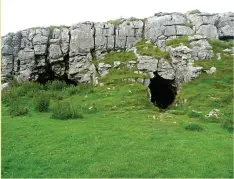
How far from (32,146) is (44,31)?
103ft

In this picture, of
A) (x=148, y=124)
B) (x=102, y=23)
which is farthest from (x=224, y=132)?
(x=102, y=23)

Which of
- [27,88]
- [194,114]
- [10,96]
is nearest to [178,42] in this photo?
[194,114]

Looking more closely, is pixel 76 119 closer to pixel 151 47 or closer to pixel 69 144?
pixel 69 144

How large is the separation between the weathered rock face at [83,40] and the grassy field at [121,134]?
7533 mm

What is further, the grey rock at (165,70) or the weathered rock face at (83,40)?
the weathered rock face at (83,40)

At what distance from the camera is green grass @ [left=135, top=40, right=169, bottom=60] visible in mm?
45719

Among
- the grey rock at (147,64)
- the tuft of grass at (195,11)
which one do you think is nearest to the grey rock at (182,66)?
the grey rock at (147,64)

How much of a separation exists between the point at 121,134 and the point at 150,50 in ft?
77.8

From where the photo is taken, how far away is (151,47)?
1893 inches

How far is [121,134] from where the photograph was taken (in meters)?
25.4

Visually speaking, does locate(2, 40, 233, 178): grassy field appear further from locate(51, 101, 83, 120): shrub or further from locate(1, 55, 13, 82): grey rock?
locate(1, 55, 13, 82): grey rock

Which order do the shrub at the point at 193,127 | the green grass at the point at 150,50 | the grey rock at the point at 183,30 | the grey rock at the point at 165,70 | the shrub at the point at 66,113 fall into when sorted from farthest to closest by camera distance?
the grey rock at the point at 183,30 → the green grass at the point at 150,50 → the grey rock at the point at 165,70 → the shrub at the point at 66,113 → the shrub at the point at 193,127

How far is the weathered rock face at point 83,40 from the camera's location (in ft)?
163

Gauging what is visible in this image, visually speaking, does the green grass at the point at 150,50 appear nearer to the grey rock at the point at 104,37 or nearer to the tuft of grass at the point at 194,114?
the grey rock at the point at 104,37
